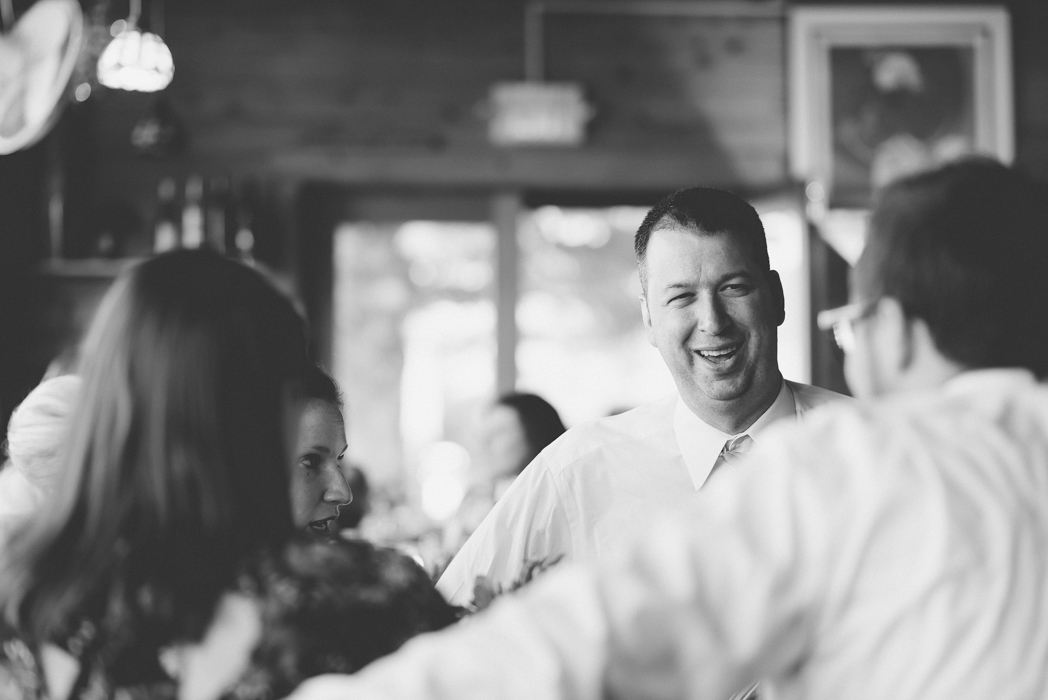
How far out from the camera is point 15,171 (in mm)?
4609

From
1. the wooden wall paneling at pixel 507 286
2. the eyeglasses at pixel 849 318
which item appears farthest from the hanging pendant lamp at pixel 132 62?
the eyeglasses at pixel 849 318

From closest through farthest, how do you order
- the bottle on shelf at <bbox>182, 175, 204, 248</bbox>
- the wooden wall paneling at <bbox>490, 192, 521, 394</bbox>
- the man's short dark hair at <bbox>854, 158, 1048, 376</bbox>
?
the man's short dark hair at <bbox>854, 158, 1048, 376</bbox> < the bottle on shelf at <bbox>182, 175, 204, 248</bbox> < the wooden wall paneling at <bbox>490, 192, 521, 394</bbox>

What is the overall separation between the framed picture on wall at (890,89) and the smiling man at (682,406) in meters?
3.25

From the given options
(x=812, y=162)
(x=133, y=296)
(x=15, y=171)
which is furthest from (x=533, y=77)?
(x=133, y=296)

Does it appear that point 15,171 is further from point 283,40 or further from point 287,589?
point 287,589

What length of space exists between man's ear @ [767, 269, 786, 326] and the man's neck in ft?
0.36

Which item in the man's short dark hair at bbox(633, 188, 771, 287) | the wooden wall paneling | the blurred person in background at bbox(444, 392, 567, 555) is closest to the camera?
the man's short dark hair at bbox(633, 188, 771, 287)

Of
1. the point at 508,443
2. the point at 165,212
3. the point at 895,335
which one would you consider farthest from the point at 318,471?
the point at 165,212

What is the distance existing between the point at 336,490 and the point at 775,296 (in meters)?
0.76

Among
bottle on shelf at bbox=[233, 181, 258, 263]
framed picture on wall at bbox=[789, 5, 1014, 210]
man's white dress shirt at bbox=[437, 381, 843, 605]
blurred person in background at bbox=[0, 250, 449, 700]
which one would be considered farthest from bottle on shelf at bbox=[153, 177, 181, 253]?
blurred person in background at bbox=[0, 250, 449, 700]

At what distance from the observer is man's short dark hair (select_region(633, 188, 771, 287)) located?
1.73 m

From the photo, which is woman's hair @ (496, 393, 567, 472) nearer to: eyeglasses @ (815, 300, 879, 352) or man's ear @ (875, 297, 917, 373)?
eyeglasses @ (815, 300, 879, 352)

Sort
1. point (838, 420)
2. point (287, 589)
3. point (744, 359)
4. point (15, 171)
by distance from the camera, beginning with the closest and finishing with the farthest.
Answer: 1. point (838, 420)
2. point (287, 589)
3. point (744, 359)
4. point (15, 171)

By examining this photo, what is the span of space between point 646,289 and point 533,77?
10.5 feet
